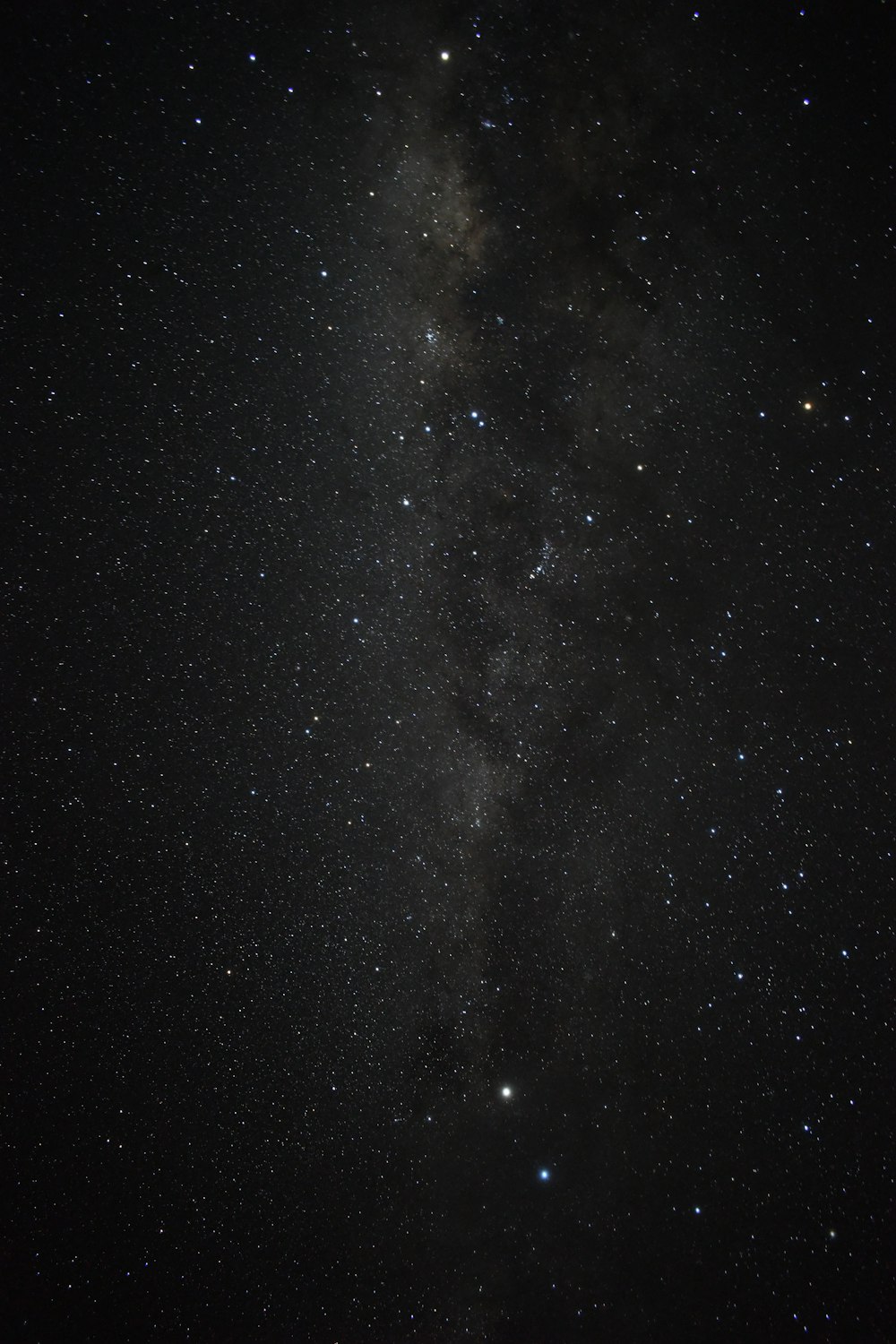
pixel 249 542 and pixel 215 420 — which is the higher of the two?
pixel 215 420

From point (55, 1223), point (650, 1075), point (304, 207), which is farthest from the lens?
point (650, 1075)

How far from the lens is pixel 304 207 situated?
1.39 m

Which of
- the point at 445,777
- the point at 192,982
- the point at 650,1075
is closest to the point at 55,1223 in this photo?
the point at 192,982

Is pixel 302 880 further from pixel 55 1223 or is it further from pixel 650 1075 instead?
pixel 650 1075

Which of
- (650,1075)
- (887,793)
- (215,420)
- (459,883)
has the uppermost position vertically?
(215,420)

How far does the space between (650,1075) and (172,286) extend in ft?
7.04

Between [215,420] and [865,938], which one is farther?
[865,938]

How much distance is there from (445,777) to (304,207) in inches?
53.2

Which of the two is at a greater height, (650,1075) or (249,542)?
(249,542)

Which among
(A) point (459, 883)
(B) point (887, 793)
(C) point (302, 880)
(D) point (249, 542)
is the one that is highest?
(D) point (249, 542)

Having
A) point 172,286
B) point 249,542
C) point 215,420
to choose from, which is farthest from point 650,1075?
point 172,286

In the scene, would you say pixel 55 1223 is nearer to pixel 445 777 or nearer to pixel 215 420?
pixel 445 777

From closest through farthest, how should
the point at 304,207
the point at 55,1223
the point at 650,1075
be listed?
the point at 55,1223 < the point at 304,207 < the point at 650,1075

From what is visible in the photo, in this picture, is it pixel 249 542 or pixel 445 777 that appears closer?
pixel 249 542
